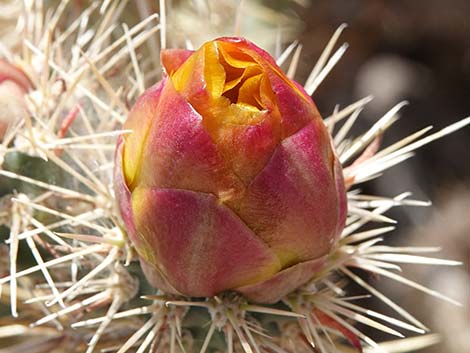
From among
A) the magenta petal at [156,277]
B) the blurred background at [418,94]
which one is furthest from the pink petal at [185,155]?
the blurred background at [418,94]

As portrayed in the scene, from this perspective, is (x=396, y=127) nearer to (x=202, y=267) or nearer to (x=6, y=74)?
(x=6, y=74)

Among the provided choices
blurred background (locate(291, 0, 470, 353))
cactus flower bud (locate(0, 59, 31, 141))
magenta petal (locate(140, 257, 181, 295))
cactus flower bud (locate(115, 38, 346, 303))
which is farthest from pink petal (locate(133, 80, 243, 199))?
blurred background (locate(291, 0, 470, 353))

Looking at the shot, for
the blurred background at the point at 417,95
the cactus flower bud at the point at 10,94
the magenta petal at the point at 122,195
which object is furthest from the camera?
the blurred background at the point at 417,95

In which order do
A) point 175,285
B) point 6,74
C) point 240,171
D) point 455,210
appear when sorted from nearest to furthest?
point 240,171
point 175,285
point 6,74
point 455,210

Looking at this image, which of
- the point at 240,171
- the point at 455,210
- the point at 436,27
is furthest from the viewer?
the point at 436,27

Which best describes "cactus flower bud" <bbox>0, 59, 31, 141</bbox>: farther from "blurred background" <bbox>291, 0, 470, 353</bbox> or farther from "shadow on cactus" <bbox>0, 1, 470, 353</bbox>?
"blurred background" <bbox>291, 0, 470, 353</bbox>

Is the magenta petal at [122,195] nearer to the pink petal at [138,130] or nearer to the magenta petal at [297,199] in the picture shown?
the pink petal at [138,130]

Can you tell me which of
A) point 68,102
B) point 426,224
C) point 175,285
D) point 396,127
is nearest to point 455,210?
point 426,224
